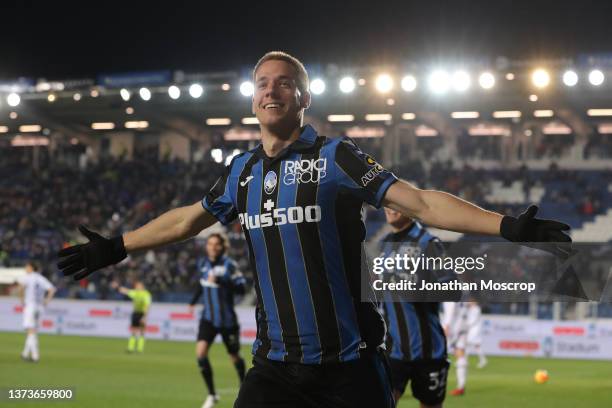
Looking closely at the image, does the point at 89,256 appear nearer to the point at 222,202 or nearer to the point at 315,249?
the point at 222,202

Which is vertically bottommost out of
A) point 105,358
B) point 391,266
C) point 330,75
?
point 105,358

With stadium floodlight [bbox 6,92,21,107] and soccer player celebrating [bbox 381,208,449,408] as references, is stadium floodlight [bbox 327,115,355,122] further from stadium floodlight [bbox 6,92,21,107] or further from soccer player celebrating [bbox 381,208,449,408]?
soccer player celebrating [bbox 381,208,449,408]

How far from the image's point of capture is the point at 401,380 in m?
8.21

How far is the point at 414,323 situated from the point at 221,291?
5690 millimetres

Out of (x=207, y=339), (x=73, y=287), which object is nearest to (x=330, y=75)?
(x=73, y=287)

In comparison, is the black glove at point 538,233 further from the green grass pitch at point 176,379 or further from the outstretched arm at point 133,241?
the green grass pitch at point 176,379

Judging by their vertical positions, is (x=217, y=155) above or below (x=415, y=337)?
above

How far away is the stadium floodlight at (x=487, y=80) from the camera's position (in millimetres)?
32281

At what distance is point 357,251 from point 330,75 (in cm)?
3081

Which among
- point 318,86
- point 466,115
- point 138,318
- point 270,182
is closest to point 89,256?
point 270,182

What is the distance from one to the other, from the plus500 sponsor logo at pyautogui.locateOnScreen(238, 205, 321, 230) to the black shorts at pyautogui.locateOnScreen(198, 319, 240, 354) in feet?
30.6

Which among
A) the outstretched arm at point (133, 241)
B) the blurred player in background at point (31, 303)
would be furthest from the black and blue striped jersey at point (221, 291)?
the outstretched arm at point (133, 241)

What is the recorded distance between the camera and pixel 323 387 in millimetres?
3941

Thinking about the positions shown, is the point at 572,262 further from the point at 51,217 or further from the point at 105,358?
the point at 51,217
